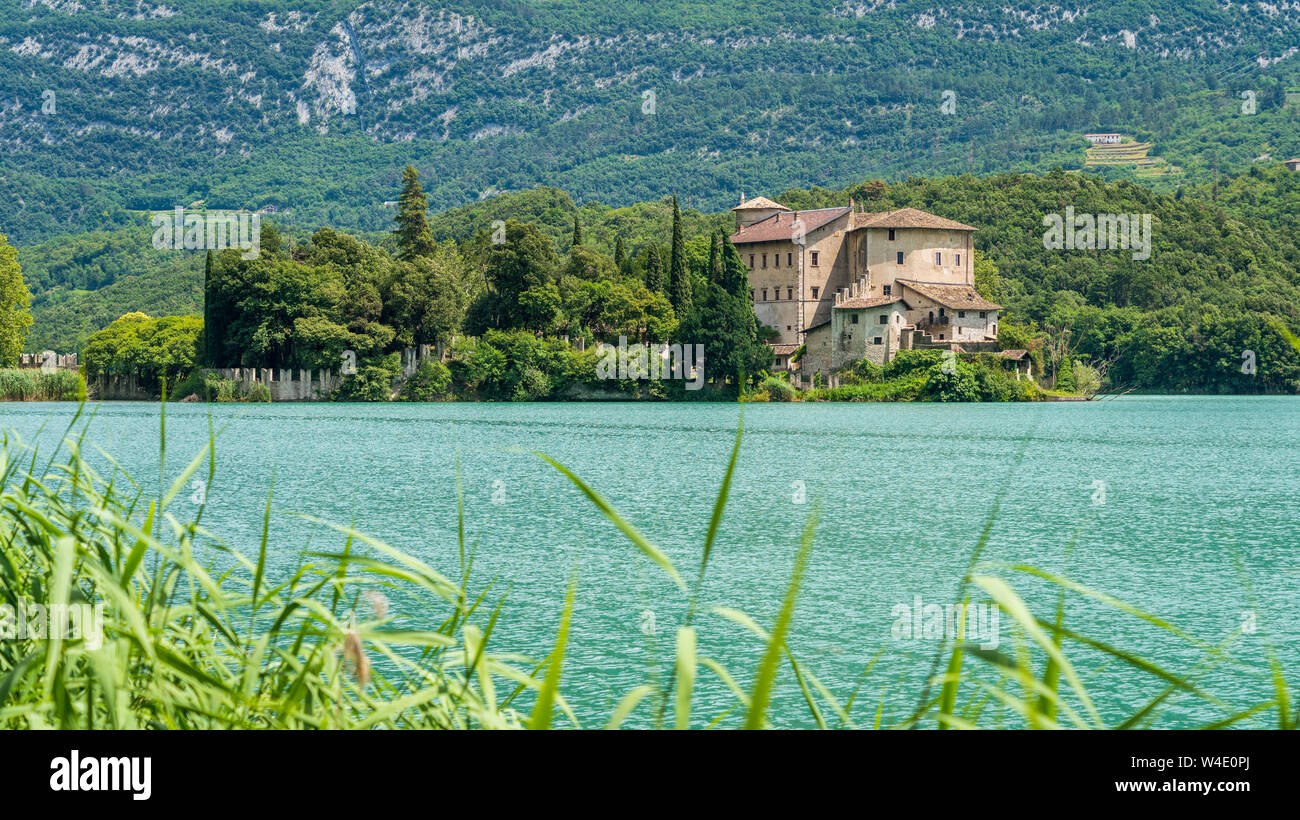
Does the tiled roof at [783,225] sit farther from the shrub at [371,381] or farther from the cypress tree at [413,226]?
the shrub at [371,381]

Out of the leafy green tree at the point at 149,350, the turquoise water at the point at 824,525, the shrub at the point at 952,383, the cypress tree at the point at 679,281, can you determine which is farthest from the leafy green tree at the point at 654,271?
the turquoise water at the point at 824,525

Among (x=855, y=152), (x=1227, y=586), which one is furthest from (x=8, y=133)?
(x=1227, y=586)

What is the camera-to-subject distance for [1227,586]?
1292 centimetres

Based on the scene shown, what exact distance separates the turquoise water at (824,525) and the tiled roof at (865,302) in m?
19.9

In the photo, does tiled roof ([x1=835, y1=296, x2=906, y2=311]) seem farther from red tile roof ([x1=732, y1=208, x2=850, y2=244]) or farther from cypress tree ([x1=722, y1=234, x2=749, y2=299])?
red tile roof ([x1=732, y1=208, x2=850, y2=244])

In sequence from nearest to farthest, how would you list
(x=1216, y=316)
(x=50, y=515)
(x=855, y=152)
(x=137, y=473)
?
(x=50, y=515) < (x=137, y=473) < (x=1216, y=316) < (x=855, y=152)

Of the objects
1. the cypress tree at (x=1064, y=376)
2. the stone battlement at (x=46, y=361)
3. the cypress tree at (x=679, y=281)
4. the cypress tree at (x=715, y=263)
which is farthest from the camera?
the stone battlement at (x=46, y=361)

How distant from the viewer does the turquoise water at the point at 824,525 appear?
941cm

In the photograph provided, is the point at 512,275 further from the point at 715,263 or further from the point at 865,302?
the point at 865,302

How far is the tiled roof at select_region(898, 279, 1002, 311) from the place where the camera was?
58.7 meters

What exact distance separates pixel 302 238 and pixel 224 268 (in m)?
54.8

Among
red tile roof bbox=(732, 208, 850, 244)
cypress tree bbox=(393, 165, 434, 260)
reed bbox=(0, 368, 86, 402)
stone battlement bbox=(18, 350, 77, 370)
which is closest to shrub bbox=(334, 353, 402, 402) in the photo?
cypress tree bbox=(393, 165, 434, 260)

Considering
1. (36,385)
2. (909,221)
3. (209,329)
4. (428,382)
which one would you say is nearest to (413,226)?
(428,382)
